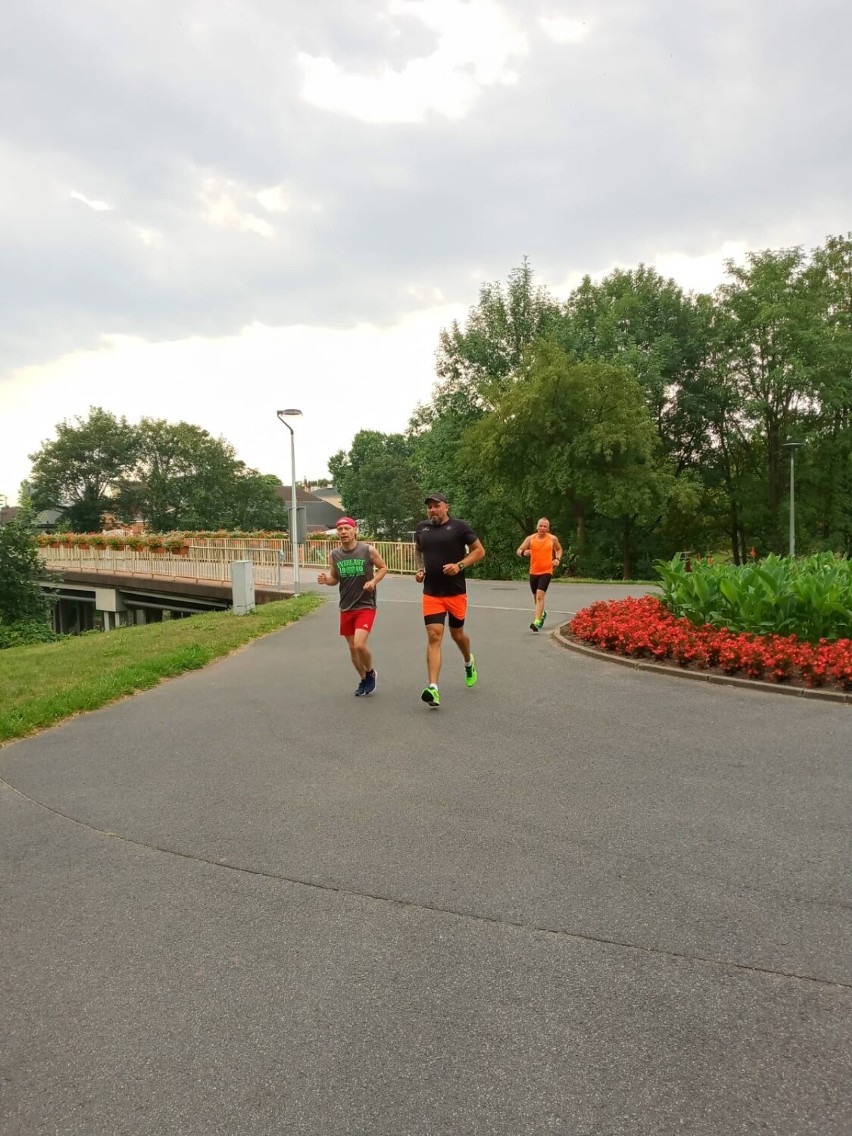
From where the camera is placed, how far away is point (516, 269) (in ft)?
148

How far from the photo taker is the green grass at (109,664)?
25.1 feet

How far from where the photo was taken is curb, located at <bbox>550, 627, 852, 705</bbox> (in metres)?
7.16

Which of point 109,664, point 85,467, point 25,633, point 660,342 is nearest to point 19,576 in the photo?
point 25,633

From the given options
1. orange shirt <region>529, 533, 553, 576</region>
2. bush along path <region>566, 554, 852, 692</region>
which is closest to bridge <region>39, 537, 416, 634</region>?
orange shirt <region>529, 533, 553, 576</region>

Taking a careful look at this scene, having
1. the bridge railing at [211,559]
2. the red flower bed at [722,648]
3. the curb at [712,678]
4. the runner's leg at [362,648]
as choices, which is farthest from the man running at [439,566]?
the bridge railing at [211,559]

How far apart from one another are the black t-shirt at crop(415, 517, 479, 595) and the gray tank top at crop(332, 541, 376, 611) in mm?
659

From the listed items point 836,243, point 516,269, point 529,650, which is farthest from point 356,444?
point 529,650

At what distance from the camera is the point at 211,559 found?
1035 inches

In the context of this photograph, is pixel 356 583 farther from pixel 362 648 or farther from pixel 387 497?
pixel 387 497

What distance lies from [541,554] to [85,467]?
58.6 metres

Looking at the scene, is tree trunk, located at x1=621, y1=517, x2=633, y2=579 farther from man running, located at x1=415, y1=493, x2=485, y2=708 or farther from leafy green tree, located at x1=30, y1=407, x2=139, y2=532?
leafy green tree, located at x1=30, y1=407, x2=139, y2=532

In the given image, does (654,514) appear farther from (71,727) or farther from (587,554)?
(71,727)

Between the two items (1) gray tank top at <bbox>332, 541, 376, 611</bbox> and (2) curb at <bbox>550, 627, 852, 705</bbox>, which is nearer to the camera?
(2) curb at <bbox>550, 627, 852, 705</bbox>

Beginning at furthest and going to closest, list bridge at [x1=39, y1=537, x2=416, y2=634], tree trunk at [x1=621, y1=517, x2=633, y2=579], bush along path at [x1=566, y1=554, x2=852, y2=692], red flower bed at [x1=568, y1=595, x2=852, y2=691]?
1. tree trunk at [x1=621, y1=517, x2=633, y2=579]
2. bridge at [x1=39, y1=537, x2=416, y2=634]
3. bush along path at [x1=566, y1=554, x2=852, y2=692]
4. red flower bed at [x1=568, y1=595, x2=852, y2=691]
